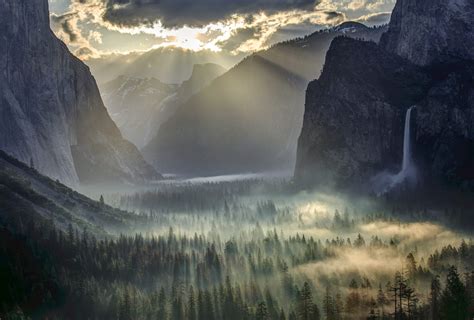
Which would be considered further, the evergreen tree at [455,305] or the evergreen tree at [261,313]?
the evergreen tree at [261,313]

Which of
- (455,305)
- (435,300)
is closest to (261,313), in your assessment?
(435,300)

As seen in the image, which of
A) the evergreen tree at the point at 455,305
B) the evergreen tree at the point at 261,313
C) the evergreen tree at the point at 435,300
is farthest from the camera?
the evergreen tree at the point at 261,313

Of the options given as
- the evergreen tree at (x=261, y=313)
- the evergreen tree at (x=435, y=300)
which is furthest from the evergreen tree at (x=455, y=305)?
the evergreen tree at (x=261, y=313)

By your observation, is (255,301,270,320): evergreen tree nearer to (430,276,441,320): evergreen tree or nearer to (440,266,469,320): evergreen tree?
(430,276,441,320): evergreen tree

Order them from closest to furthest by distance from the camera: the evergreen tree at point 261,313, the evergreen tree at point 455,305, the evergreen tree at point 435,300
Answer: the evergreen tree at point 455,305 → the evergreen tree at point 435,300 → the evergreen tree at point 261,313

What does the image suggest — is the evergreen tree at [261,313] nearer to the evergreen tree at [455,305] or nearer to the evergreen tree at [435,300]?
the evergreen tree at [435,300]

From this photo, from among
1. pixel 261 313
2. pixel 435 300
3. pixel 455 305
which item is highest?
pixel 435 300

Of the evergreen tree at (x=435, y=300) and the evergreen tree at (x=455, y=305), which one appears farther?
the evergreen tree at (x=435, y=300)

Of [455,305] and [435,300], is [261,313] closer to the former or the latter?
[435,300]

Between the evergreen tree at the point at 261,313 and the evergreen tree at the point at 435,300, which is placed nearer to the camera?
the evergreen tree at the point at 435,300

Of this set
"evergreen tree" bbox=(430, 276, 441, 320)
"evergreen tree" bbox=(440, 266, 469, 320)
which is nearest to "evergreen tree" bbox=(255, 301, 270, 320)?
"evergreen tree" bbox=(430, 276, 441, 320)

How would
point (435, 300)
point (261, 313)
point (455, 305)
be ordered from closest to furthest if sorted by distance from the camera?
point (455, 305) → point (435, 300) → point (261, 313)

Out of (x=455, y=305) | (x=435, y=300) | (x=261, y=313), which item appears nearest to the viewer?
(x=455, y=305)

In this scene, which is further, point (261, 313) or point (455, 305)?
point (261, 313)
